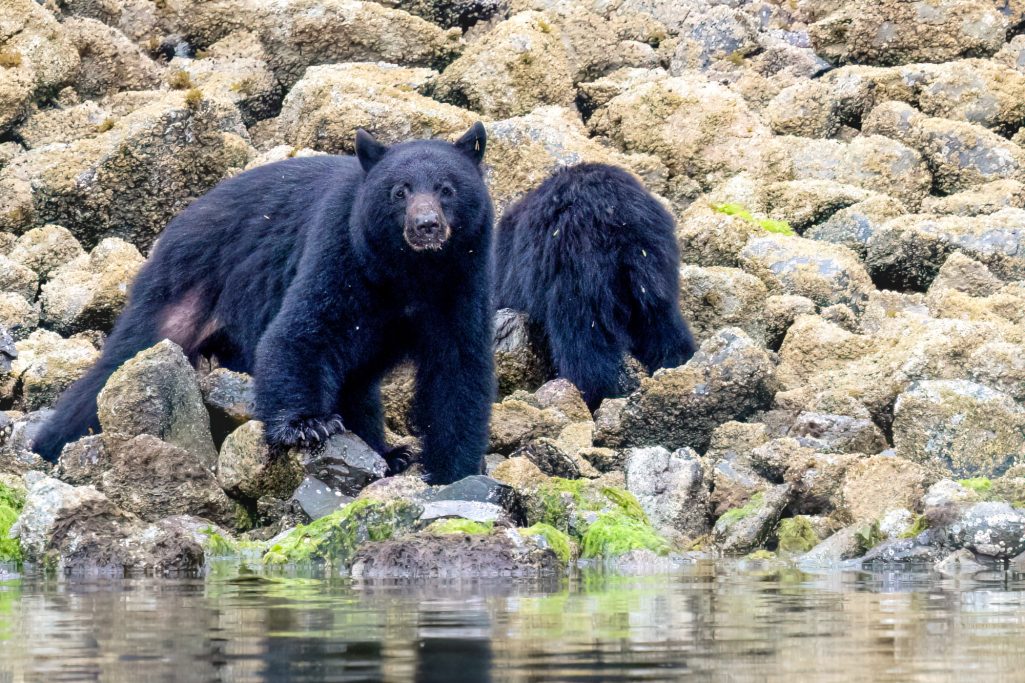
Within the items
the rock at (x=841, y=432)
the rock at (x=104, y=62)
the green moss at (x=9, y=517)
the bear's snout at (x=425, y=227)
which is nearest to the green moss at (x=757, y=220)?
the rock at (x=841, y=432)

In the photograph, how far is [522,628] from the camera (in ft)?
15.0

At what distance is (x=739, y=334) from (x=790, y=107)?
17.5ft

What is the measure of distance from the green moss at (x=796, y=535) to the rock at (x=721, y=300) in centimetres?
358

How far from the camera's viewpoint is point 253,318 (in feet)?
30.1

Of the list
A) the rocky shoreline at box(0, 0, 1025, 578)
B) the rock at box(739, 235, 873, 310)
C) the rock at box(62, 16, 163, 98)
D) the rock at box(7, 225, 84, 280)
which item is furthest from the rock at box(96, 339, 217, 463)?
the rock at box(62, 16, 163, 98)

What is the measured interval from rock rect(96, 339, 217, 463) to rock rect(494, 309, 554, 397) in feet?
9.27

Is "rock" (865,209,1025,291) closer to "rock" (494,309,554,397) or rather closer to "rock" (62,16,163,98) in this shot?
"rock" (494,309,554,397)

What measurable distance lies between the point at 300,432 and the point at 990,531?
10.4ft

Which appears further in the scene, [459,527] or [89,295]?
[89,295]

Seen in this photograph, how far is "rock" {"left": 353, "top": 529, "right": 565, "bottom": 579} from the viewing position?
19.8 ft

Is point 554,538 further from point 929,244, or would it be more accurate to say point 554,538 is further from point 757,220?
point 757,220

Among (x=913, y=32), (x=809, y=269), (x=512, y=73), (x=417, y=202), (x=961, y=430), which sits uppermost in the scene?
(x=913, y=32)

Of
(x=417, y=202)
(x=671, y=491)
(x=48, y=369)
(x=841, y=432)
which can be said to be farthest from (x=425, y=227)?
(x=48, y=369)

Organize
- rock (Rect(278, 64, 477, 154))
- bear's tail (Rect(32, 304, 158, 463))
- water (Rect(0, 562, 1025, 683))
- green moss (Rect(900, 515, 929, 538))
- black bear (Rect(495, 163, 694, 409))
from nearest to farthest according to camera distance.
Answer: water (Rect(0, 562, 1025, 683)) → green moss (Rect(900, 515, 929, 538)) → bear's tail (Rect(32, 304, 158, 463)) → black bear (Rect(495, 163, 694, 409)) → rock (Rect(278, 64, 477, 154))
